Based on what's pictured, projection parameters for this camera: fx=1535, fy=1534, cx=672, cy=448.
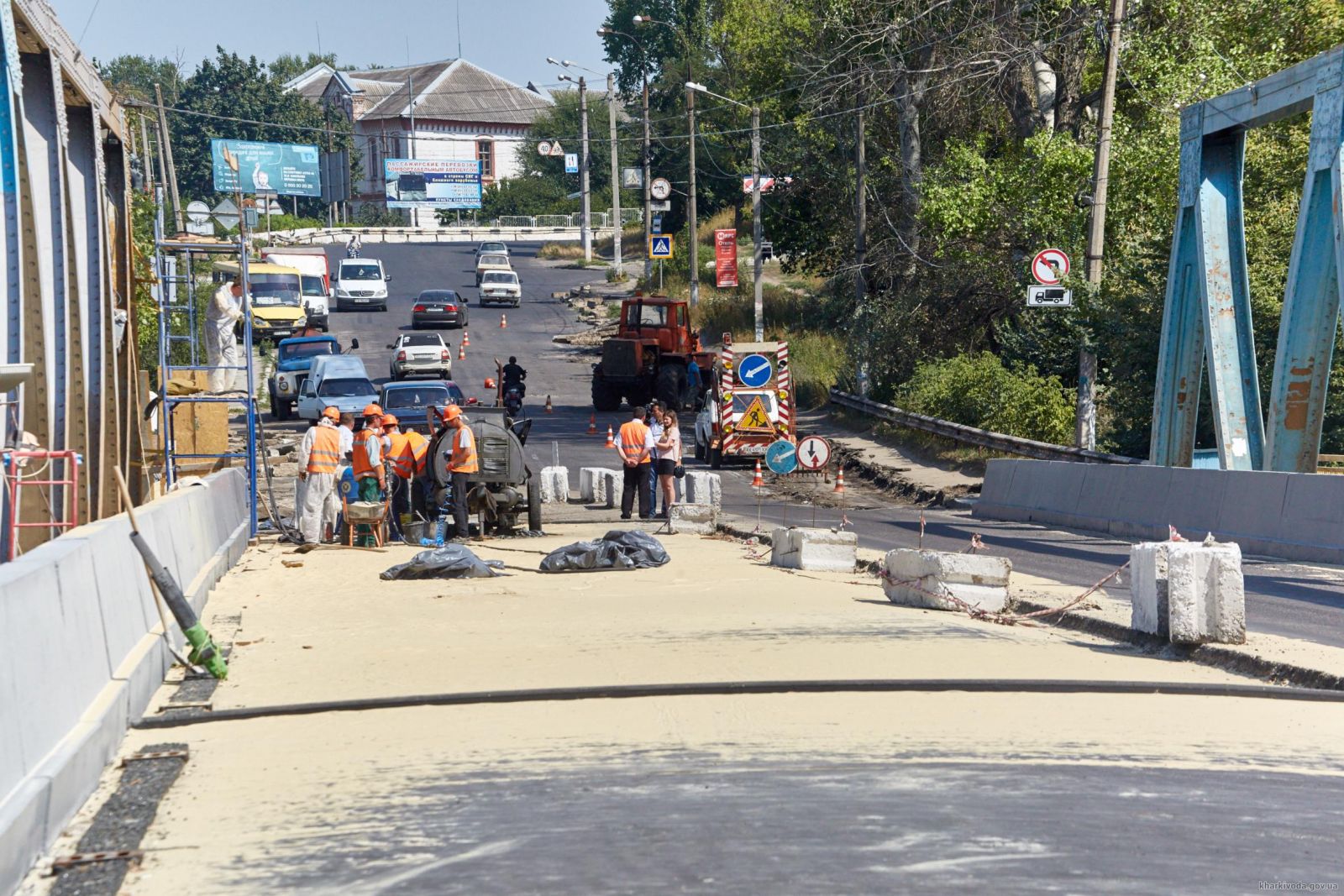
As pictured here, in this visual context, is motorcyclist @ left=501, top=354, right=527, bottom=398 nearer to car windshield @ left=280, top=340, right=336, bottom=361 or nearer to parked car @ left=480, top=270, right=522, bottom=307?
car windshield @ left=280, top=340, right=336, bottom=361

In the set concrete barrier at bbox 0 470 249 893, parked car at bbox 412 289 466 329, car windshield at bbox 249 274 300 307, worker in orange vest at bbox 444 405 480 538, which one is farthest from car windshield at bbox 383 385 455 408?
parked car at bbox 412 289 466 329

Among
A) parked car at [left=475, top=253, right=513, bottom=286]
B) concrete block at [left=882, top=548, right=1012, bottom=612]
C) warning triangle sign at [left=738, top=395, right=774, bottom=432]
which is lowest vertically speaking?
concrete block at [left=882, top=548, right=1012, bottom=612]

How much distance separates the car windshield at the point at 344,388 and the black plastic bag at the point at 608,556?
21.4 meters

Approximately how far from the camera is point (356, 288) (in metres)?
64.8

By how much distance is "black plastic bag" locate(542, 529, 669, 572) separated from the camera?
1612cm

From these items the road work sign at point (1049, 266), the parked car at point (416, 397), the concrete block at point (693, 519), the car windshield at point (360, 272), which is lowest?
the concrete block at point (693, 519)

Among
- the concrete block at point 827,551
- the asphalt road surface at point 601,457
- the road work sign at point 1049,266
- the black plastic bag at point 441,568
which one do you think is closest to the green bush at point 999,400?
the asphalt road surface at point 601,457

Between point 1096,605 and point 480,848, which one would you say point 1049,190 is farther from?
point 480,848

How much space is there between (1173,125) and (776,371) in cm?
973

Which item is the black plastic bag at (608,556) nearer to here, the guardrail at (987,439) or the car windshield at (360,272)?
the guardrail at (987,439)

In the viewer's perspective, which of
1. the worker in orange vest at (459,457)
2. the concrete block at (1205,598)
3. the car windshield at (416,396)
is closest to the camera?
the concrete block at (1205,598)

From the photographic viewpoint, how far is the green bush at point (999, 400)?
3195 cm

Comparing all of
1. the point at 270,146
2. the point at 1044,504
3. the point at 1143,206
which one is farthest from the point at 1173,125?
the point at 270,146

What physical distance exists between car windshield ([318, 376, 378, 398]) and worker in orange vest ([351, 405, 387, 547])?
17.6 m
